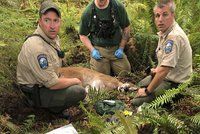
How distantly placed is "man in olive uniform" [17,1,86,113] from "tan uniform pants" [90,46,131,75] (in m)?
1.75

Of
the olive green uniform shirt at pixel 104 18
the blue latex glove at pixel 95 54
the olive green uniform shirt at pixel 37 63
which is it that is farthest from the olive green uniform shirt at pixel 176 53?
the blue latex glove at pixel 95 54

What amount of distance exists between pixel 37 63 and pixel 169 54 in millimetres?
1991

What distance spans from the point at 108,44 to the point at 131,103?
200 centimetres

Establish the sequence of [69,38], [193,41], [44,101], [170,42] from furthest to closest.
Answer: [69,38]
[193,41]
[44,101]
[170,42]

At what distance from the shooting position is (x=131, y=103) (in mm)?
6660

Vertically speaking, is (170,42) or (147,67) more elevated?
(170,42)

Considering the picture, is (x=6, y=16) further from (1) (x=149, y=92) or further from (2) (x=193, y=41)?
(2) (x=193, y=41)

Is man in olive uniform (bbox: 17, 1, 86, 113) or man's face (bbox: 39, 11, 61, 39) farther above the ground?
man's face (bbox: 39, 11, 61, 39)

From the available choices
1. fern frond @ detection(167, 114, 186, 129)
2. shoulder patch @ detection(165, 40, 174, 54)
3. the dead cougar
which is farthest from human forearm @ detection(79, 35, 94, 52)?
fern frond @ detection(167, 114, 186, 129)

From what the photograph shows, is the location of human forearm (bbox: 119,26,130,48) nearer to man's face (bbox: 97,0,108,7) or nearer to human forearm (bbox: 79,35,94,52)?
human forearm (bbox: 79,35,94,52)

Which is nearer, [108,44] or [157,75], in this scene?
[157,75]

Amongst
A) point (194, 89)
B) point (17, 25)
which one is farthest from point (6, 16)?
point (194, 89)

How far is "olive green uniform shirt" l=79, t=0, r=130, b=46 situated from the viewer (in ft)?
25.7

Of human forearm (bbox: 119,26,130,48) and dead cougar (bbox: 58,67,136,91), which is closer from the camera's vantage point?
dead cougar (bbox: 58,67,136,91)
